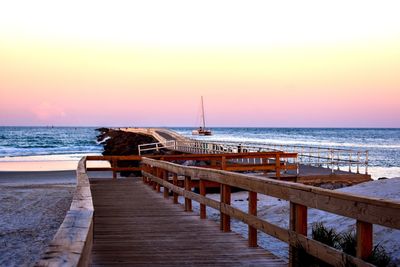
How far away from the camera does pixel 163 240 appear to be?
24.7 ft

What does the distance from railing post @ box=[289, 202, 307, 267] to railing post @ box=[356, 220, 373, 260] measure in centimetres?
114

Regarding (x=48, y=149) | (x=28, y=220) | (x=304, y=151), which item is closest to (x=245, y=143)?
(x=304, y=151)

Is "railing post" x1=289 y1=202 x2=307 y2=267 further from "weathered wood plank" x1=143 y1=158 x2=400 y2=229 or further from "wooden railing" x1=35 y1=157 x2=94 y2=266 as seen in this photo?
"wooden railing" x1=35 y1=157 x2=94 y2=266

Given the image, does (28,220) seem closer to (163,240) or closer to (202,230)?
(202,230)

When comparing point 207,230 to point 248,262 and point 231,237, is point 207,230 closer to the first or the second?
point 231,237

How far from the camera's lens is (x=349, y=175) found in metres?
22.8

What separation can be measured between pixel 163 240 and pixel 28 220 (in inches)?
318

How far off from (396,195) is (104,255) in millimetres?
6540

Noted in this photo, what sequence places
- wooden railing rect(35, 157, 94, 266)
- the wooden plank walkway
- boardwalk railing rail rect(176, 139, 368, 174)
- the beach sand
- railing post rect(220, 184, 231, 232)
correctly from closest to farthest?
wooden railing rect(35, 157, 94, 266) → the wooden plank walkway → railing post rect(220, 184, 231, 232) → the beach sand → boardwalk railing rail rect(176, 139, 368, 174)

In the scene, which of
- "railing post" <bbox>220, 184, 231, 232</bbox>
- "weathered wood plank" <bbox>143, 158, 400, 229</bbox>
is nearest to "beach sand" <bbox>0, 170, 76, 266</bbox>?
"railing post" <bbox>220, 184, 231, 232</bbox>

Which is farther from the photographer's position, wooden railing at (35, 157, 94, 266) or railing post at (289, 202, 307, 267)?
railing post at (289, 202, 307, 267)

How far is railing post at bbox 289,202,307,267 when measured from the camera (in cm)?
553

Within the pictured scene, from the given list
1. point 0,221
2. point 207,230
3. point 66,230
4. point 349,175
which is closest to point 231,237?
point 207,230

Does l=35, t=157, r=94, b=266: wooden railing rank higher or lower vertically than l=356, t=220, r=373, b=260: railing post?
higher
